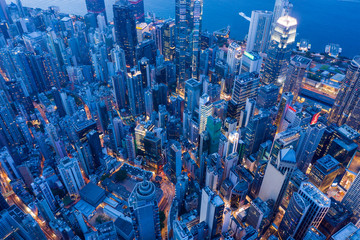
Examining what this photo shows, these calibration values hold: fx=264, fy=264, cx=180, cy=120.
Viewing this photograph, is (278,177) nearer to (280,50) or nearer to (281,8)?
(280,50)

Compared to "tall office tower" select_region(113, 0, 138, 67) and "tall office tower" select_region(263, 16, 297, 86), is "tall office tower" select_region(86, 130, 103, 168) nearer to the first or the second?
"tall office tower" select_region(113, 0, 138, 67)

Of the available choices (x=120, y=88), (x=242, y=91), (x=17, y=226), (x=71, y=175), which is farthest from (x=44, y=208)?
(x=242, y=91)

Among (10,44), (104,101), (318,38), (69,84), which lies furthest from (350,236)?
(10,44)

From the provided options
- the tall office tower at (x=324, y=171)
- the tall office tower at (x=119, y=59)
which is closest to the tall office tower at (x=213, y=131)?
the tall office tower at (x=324, y=171)

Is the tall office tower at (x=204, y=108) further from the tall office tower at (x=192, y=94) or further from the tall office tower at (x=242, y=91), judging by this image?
the tall office tower at (x=242, y=91)

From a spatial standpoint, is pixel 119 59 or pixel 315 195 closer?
pixel 315 195

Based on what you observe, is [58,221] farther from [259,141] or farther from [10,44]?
[10,44]
